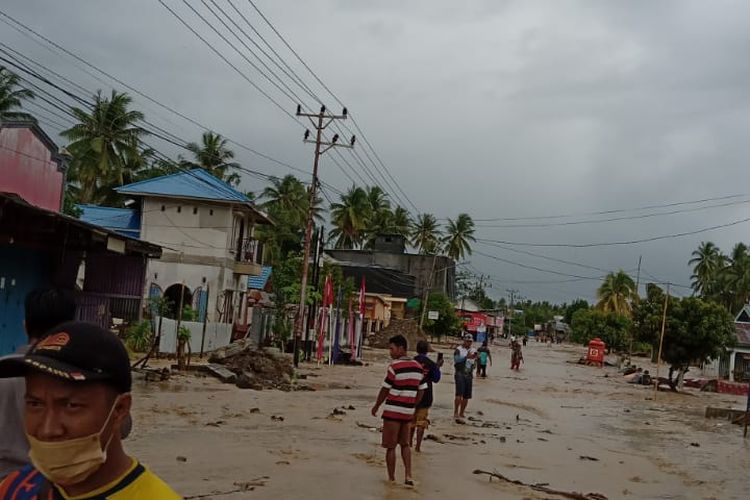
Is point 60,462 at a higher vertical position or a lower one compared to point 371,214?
lower

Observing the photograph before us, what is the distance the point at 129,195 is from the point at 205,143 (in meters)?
17.8

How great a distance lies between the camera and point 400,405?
9.70 m

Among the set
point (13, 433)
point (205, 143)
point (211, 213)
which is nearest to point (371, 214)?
point (205, 143)

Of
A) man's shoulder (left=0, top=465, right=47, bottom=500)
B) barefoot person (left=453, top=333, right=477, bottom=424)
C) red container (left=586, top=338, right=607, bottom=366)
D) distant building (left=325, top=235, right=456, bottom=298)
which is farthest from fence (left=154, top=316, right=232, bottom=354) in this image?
distant building (left=325, top=235, right=456, bottom=298)

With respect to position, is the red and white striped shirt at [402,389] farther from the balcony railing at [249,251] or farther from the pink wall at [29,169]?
the balcony railing at [249,251]

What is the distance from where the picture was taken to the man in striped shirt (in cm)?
968

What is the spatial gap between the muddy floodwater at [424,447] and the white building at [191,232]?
13.0 meters

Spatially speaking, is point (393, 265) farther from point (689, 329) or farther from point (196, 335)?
point (196, 335)

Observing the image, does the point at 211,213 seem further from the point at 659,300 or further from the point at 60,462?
the point at 60,462

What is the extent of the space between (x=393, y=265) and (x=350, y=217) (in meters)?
6.85

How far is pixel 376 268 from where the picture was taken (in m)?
73.1

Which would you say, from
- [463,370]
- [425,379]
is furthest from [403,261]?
[425,379]

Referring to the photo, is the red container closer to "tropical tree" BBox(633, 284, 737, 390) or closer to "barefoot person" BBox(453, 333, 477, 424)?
"tropical tree" BBox(633, 284, 737, 390)

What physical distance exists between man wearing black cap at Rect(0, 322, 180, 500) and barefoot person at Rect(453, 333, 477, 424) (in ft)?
47.3
